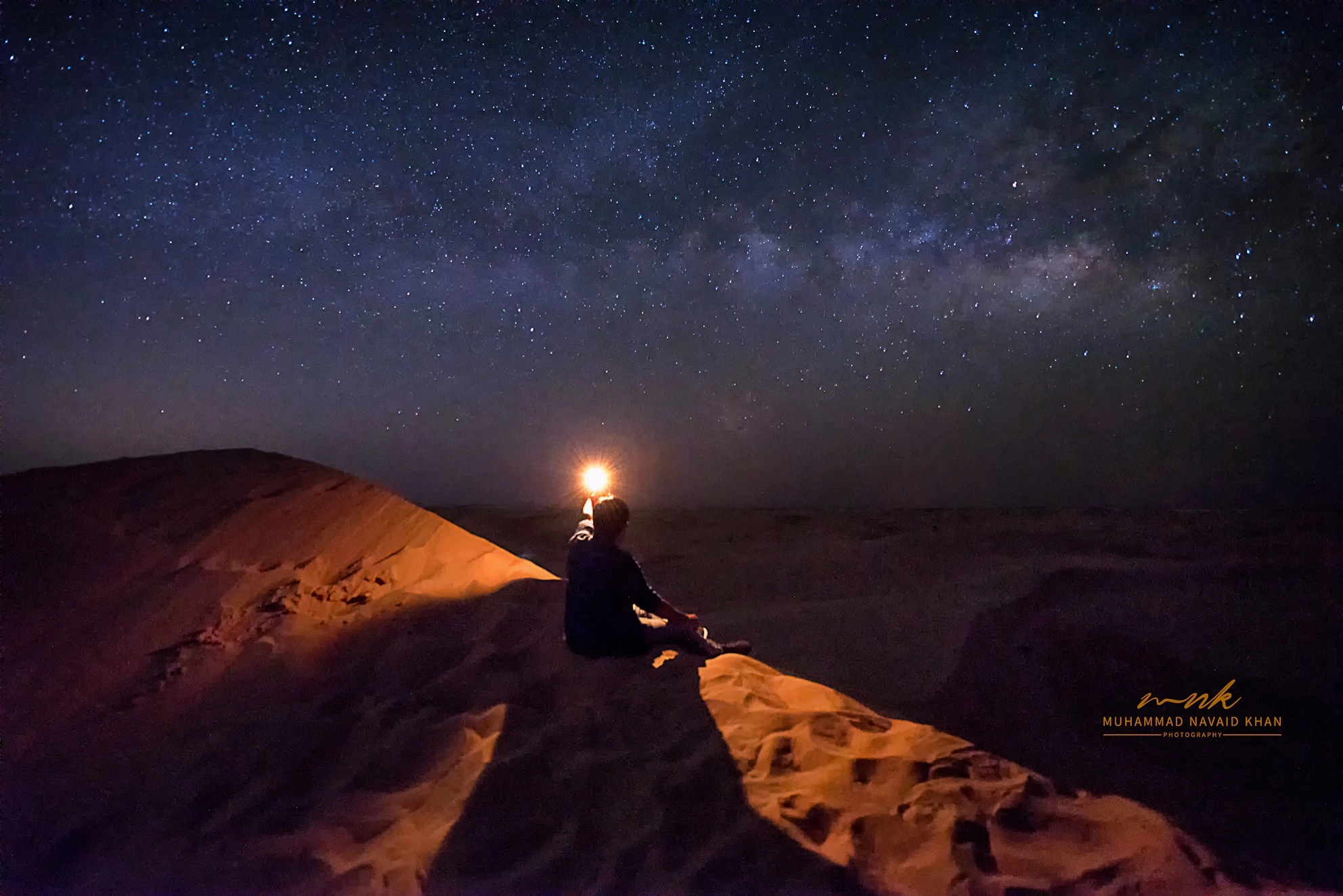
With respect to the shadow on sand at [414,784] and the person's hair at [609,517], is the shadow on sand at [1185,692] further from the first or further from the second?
the person's hair at [609,517]

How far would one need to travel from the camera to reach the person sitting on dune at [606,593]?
4754mm

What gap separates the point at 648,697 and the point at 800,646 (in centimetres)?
→ 274

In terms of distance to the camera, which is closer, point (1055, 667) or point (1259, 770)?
point (1259, 770)

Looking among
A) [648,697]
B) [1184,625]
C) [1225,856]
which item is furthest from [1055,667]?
[648,697]

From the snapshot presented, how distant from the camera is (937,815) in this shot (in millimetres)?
3260

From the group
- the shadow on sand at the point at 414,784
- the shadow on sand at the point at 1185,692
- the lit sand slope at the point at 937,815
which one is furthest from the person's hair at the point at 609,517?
the shadow on sand at the point at 1185,692

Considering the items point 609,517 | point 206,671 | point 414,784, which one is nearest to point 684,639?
point 609,517

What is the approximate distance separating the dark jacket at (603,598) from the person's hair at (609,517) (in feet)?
0.25

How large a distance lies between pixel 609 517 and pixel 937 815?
2.74 m

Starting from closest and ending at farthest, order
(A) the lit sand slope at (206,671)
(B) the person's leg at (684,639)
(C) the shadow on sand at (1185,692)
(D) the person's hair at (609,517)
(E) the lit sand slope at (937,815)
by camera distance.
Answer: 1. (E) the lit sand slope at (937,815)
2. (A) the lit sand slope at (206,671)
3. (C) the shadow on sand at (1185,692)
4. (D) the person's hair at (609,517)
5. (B) the person's leg at (684,639)

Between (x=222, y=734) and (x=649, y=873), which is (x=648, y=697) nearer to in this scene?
(x=649, y=873)

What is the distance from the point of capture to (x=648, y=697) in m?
4.32

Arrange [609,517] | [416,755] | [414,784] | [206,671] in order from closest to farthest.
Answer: [414,784] → [416,755] → [206,671] → [609,517]

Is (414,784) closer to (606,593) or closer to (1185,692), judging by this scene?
(606,593)
